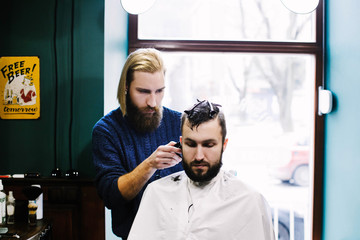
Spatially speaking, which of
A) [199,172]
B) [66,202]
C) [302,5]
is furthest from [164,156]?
[302,5]

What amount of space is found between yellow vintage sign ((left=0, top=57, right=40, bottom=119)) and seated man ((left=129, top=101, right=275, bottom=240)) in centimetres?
114

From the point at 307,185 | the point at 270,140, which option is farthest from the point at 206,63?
the point at 307,185

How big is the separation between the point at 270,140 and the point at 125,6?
1.71 meters

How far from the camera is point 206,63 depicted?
2963 millimetres

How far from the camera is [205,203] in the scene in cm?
160

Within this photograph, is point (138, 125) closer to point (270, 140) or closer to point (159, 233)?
point (159, 233)

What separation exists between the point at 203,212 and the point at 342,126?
60.1 inches

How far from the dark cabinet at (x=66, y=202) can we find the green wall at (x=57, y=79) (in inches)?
4.1

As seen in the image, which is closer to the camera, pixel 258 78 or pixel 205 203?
pixel 205 203

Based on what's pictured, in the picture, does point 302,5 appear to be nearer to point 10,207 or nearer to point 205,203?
point 205,203

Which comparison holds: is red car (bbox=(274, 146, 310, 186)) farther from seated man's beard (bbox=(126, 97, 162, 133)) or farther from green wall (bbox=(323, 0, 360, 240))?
seated man's beard (bbox=(126, 97, 162, 133))

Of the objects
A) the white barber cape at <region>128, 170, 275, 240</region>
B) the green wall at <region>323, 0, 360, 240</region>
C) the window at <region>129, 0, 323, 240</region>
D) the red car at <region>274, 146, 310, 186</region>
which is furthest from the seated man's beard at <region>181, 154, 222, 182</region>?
the red car at <region>274, 146, 310, 186</region>


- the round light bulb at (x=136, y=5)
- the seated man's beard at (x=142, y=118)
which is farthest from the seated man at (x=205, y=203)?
the round light bulb at (x=136, y=5)

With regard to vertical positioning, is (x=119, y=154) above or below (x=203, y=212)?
above
